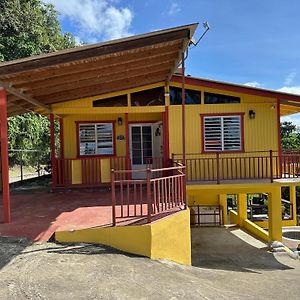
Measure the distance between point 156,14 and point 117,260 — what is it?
39.1ft

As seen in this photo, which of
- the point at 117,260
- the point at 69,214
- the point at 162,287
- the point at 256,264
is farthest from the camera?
the point at 256,264

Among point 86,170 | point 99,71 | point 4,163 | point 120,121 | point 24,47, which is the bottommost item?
point 86,170

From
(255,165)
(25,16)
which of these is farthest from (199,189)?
(25,16)

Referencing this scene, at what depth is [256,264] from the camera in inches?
328

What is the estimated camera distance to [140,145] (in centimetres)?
1296

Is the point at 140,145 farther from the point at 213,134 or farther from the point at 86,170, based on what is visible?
the point at 213,134

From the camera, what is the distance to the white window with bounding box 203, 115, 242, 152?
11.6m

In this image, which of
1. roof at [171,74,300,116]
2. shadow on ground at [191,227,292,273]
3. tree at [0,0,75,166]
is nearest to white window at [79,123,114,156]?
roof at [171,74,300,116]

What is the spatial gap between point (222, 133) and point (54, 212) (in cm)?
625

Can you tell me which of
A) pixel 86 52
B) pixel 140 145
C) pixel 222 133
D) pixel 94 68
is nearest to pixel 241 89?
pixel 222 133

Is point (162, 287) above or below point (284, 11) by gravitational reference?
below

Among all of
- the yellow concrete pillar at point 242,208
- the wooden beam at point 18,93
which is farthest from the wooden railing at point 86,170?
the yellow concrete pillar at point 242,208

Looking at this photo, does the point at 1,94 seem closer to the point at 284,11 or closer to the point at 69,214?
the point at 69,214

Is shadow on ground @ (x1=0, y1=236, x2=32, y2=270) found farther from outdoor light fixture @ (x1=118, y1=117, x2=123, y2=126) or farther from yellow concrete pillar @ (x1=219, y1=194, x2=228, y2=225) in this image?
yellow concrete pillar @ (x1=219, y1=194, x2=228, y2=225)
